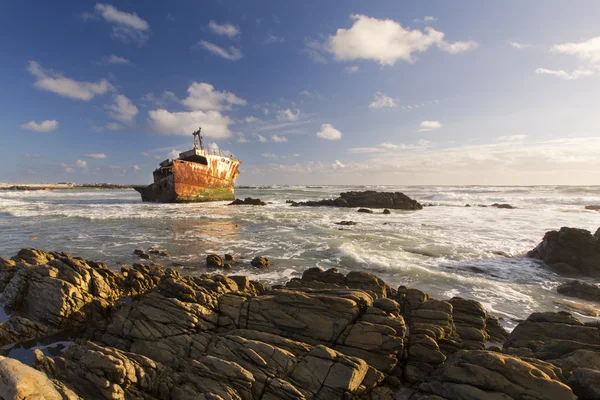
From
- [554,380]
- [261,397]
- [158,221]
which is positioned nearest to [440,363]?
[554,380]

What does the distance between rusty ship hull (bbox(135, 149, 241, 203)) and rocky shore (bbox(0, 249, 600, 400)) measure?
3248cm

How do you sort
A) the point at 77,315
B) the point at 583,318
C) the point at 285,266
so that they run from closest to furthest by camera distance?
1. the point at 77,315
2. the point at 583,318
3. the point at 285,266

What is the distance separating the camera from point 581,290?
9.03m

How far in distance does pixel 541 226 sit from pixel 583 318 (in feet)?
63.9

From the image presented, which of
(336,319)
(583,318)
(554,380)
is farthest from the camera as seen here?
(583,318)

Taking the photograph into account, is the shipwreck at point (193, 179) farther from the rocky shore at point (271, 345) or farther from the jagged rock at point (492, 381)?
the jagged rock at point (492, 381)

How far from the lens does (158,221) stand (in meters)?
23.0

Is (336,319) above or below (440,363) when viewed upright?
above

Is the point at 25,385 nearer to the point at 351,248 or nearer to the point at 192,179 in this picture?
the point at 351,248

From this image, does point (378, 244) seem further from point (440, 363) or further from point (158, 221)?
point (158, 221)

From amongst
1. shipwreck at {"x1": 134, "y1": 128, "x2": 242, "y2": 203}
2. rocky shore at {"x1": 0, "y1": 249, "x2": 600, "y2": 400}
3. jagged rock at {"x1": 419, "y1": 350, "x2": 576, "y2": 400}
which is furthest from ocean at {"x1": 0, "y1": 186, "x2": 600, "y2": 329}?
shipwreck at {"x1": 134, "y1": 128, "x2": 242, "y2": 203}

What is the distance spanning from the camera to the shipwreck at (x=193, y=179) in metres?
38.1

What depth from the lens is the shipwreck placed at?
38094 millimetres

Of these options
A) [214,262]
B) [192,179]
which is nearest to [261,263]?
[214,262]
